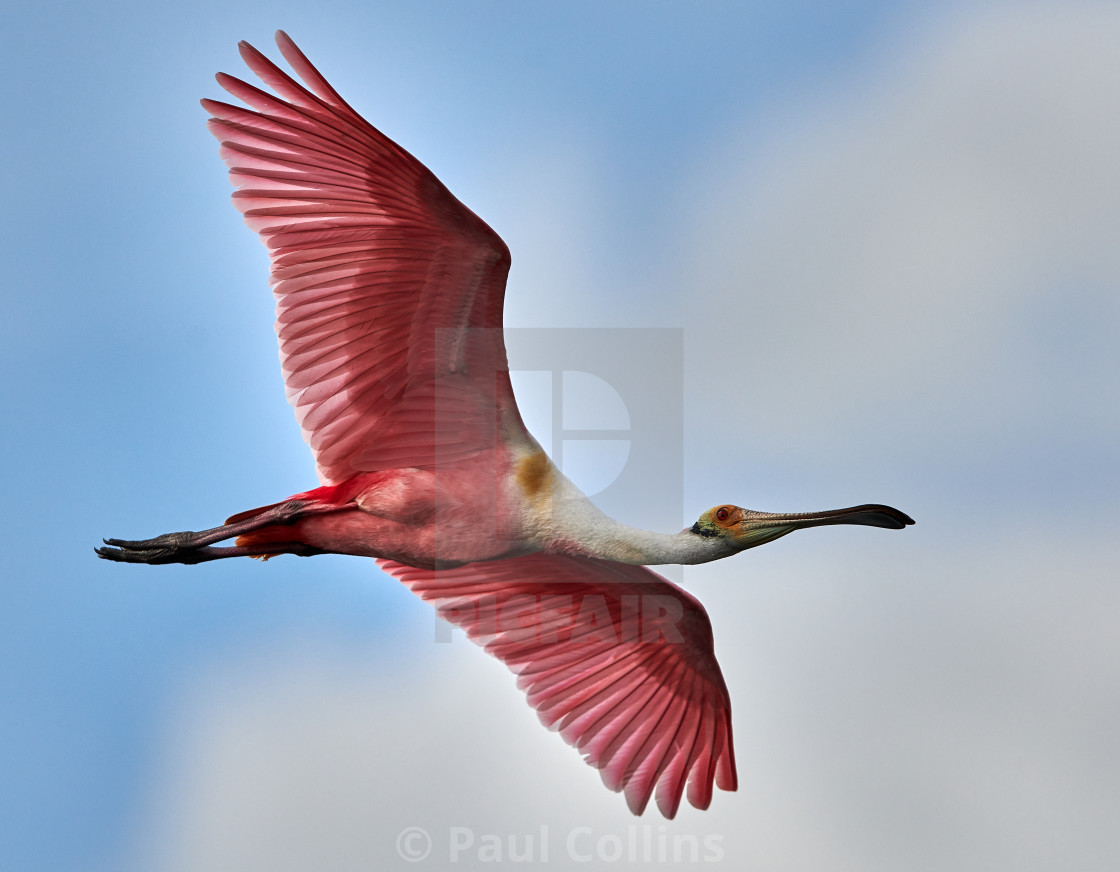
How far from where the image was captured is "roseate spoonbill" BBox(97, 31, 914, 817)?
31.5ft

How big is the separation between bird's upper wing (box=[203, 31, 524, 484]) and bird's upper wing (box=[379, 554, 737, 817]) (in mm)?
2198

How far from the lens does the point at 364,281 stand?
32.6 ft

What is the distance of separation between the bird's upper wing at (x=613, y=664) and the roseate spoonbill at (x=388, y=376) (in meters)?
0.82

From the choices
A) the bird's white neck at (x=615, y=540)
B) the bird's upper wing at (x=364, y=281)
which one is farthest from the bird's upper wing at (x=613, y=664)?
the bird's upper wing at (x=364, y=281)

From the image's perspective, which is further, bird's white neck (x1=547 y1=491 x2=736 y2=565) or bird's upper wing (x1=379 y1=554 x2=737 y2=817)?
bird's upper wing (x1=379 y1=554 x2=737 y2=817)

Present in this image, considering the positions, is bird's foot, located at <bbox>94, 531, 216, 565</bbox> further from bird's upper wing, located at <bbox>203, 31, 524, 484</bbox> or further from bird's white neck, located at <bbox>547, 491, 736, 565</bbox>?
bird's white neck, located at <bbox>547, 491, 736, 565</bbox>

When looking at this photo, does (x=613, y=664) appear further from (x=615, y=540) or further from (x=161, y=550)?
(x=161, y=550)

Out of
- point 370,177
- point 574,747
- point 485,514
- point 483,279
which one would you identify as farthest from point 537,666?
point 370,177

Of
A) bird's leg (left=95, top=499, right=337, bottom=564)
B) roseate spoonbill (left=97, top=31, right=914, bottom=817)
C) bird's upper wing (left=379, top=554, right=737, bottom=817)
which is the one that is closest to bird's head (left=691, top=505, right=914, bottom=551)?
roseate spoonbill (left=97, top=31, right=914, bottom=817)

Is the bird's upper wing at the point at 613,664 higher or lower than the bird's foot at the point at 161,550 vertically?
lower

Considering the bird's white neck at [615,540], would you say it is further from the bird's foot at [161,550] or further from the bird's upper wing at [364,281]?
the bird's foot at [161,550]

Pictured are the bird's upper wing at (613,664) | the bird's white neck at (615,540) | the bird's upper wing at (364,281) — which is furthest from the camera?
the bird's upper wing at (613,664)

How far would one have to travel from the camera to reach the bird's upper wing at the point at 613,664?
12164 mm

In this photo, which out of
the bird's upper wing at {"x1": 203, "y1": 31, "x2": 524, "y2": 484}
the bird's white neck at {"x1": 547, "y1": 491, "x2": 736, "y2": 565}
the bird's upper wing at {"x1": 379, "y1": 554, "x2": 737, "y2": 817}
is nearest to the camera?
the bird's upper wing at {"x1": 203, "y1": 31, "x2": 524, "y2": 484}
